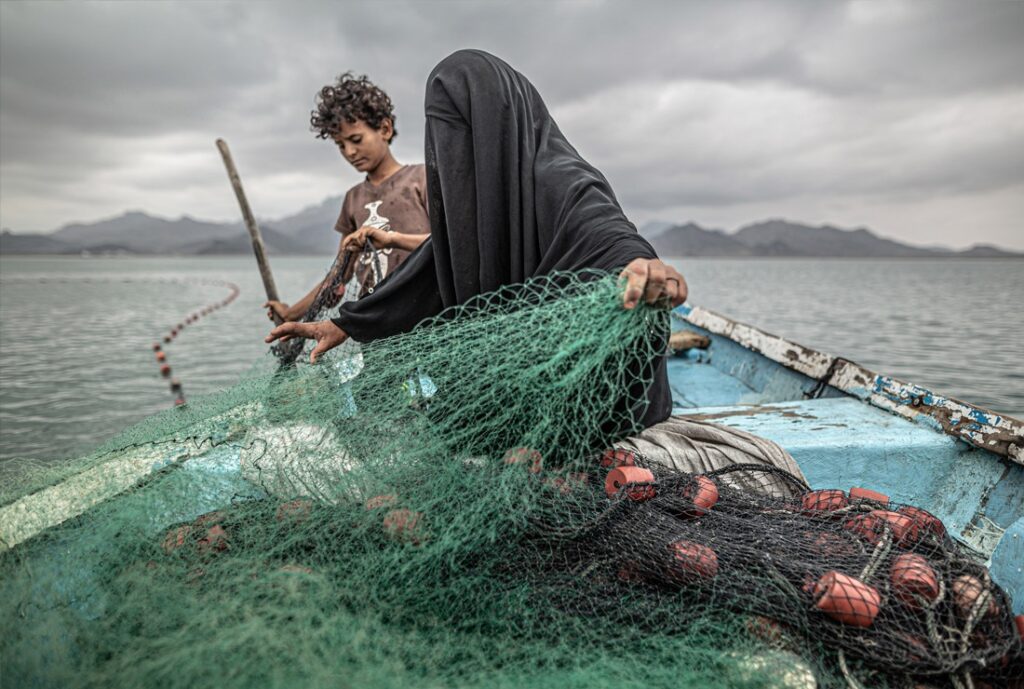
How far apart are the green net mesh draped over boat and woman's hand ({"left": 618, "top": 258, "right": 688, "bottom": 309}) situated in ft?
0.22

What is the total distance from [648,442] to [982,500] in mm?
1848

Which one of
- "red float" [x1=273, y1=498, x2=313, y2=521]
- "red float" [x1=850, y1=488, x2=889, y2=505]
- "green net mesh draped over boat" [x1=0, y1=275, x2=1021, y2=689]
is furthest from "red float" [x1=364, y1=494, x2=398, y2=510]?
"red float" [x1=850, y1=488, x2=889, y2=505]

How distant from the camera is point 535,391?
1907mm

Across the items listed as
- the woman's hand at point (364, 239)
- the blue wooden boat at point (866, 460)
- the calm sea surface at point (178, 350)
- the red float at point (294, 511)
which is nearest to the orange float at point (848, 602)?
the blue wooden boat at point (866, 460)

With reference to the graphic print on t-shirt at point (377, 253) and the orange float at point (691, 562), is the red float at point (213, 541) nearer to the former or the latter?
the orange float at point (691, 562)

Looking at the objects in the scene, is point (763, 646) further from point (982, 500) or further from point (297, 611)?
point (982, 500)

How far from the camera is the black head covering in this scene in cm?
254

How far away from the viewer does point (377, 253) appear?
371 centimetres

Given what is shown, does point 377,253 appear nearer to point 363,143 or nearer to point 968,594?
point 363,143

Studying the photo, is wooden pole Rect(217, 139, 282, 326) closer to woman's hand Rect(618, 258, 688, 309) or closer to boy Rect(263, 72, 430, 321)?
boy Rect(263, 72, 430, 321)

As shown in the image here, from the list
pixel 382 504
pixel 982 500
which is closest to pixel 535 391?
pixel 382 504

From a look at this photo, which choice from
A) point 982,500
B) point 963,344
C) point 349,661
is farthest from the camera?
point 963,344

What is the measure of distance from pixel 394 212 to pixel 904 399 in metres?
3.25

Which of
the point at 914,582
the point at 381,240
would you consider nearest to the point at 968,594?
the point at 914,582
